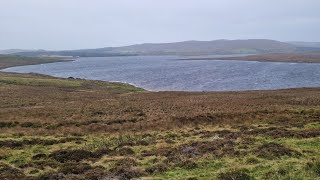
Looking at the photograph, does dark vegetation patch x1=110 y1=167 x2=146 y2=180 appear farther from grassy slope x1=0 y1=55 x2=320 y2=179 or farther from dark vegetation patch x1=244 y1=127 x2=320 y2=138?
dark vegetation patch x1=244 y1=127 x2=320 y2=138

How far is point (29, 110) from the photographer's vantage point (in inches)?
1543

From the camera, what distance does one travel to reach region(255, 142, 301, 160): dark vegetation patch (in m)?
18.6

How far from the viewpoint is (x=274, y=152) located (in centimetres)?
1911

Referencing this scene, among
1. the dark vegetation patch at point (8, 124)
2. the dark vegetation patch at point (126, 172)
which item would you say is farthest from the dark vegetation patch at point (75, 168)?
the dark vegetation patch at point (8, 124)

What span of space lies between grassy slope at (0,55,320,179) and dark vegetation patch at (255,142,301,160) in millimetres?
54

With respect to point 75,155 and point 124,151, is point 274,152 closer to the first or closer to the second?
point 124,151

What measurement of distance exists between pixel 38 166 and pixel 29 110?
74.3ft

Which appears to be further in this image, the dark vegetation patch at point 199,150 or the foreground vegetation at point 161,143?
the dark vegetation patch at point 199,150

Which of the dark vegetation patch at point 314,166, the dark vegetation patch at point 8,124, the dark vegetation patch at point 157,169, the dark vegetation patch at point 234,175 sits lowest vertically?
the dark vegetation patch at point 8,124

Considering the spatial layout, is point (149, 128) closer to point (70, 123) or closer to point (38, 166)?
point (70, 123)

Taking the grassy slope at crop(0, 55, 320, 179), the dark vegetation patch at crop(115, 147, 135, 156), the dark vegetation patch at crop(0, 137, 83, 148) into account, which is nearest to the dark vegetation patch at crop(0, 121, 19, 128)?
the grassy slope at crop(0, 55, 320, 179)

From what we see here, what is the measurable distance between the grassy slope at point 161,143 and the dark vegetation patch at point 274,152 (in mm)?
54

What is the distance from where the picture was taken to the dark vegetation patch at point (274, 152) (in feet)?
61.1

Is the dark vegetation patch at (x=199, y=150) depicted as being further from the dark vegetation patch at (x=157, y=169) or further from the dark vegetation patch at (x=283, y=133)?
the dark vegetation patch at (x=283, y=133)
